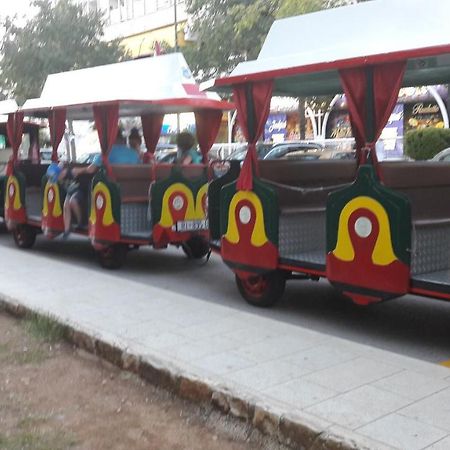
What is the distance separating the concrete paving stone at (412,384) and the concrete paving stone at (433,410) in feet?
0.24

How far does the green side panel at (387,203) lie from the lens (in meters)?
5.63

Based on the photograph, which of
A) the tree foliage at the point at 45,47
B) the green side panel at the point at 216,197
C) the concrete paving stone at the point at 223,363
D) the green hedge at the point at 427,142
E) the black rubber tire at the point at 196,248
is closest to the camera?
the concrete paving stone at the point at 223,363

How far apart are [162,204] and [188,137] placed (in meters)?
1.34

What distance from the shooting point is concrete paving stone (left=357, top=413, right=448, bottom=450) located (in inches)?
142

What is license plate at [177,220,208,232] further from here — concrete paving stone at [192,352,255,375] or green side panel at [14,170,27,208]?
concrete paving stone at [192,352,255,375]

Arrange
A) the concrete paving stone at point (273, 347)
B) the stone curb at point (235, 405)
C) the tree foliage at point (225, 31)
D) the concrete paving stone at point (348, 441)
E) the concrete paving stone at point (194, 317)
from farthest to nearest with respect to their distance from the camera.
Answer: the tree foliage at point (225, 31), the concrete paving stone at point (194, 317), the concrete paving stone at point (273, 347), the stone curb at point (235, 405), the concrete paving stone at point (348, 441)

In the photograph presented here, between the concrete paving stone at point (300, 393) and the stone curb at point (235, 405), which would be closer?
the stone curb at point (235, 405)

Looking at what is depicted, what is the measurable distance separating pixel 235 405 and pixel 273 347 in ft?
4.04

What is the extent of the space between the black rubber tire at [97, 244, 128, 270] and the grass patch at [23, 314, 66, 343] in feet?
9.95

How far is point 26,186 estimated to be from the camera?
459 inches

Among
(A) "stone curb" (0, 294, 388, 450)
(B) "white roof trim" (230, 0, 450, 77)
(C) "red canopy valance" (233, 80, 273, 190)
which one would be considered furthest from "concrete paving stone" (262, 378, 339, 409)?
(C) "red canopy valance" (233, 80, 273, 190)

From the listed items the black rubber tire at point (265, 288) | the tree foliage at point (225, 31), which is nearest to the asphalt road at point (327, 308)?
the black rubber tire at point (265, 288)

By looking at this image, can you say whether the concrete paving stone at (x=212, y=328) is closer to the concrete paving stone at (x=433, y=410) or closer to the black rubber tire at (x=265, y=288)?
the black rubber tire at (x=265, y=288)

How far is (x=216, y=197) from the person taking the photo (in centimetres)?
789
